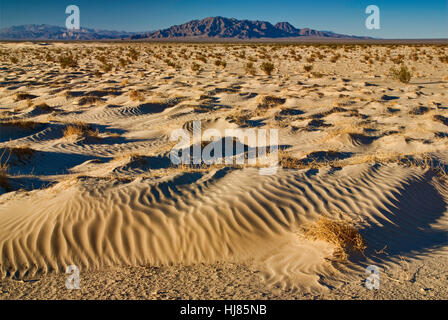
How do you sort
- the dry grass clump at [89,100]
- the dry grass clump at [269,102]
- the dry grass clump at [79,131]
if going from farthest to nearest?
the dry grass clump at [89,100] → the dry grass clump at [269,102] → the dry grass clump at [79,131]

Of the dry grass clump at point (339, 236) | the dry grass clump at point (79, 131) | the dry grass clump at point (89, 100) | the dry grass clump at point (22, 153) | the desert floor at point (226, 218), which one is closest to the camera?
the desert floor at point (226, 218)

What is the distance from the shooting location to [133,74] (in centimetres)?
2134

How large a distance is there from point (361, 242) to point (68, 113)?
1088 cm

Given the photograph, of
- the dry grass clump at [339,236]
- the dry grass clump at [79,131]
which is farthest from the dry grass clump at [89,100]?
the dry grass clump at [339,236]

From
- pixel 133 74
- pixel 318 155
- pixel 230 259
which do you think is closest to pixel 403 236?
pixel 230 259

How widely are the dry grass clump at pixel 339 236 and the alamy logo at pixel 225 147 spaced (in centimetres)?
253

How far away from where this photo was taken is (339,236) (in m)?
3.71

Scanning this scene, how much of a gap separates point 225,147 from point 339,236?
15.3 ft

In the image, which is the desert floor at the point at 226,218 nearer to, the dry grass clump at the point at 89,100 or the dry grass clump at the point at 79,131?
the dry grass clump at the point at 79,131

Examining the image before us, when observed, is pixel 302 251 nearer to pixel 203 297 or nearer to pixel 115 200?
pixel 203 297

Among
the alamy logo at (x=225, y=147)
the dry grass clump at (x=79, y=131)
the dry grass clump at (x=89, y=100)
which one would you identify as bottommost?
the alamy logo at (x=225, y=147)

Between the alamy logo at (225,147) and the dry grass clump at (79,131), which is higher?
the dry grass clump at (79,131)

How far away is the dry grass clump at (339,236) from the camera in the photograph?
361 centimetres

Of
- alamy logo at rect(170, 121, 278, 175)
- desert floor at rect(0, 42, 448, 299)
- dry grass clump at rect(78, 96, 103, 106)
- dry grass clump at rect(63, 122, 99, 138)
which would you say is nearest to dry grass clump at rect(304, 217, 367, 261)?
desert floor at rect(0, 42, 448, 299)
